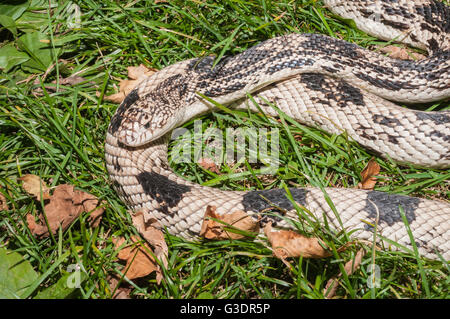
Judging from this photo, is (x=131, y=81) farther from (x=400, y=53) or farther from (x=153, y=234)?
(x=400, y=53)

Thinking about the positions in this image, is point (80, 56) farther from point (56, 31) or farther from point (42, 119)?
point (42, 119)

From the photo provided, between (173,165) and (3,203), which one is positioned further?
(173,165)

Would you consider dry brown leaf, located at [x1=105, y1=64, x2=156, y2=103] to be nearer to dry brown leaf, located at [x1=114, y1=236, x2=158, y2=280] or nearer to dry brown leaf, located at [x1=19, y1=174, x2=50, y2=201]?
dry brown leaf, located at [x1=19, y1=174, x2=50, y2=201]

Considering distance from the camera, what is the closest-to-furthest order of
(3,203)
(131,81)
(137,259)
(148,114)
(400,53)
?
(137,259) < (3,203) < (148,114) < (131,81) < (400,53)

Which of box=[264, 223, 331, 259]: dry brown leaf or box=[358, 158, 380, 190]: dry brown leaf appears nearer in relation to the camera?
box=[264, 223, 331, 259]: dry brown leaf

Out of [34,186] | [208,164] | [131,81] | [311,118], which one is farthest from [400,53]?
[34,186]

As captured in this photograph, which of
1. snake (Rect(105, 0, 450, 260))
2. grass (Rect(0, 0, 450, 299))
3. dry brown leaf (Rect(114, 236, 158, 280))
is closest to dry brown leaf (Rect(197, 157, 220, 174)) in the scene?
grass (Rect(0, 0, 450, 299))
